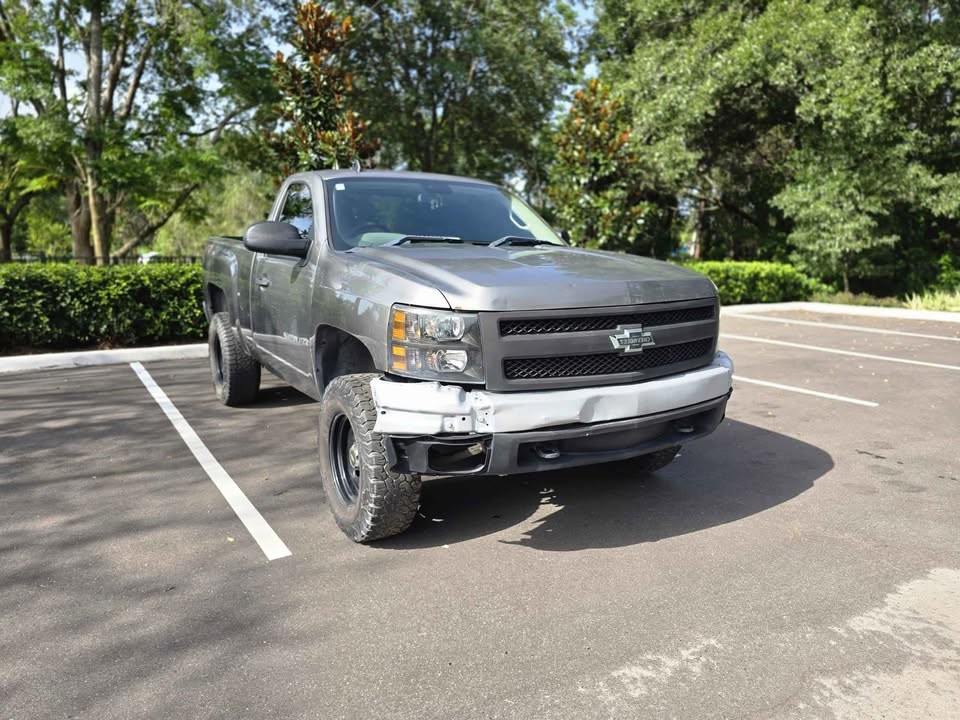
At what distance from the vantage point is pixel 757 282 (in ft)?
60.5

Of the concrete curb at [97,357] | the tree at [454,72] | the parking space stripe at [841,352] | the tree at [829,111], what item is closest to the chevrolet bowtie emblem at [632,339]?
the parking space stripe at [841,352]

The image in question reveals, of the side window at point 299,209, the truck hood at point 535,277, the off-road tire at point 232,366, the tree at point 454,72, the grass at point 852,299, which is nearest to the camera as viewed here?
the truck hood at point 535,277

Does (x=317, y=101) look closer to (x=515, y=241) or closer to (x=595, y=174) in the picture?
(x=595, y=174)

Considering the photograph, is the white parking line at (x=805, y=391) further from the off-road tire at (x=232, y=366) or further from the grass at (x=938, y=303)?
the grass at (x=938, y=303)

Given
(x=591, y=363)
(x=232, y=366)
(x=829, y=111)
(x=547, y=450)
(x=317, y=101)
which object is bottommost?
(x=232, y=366)

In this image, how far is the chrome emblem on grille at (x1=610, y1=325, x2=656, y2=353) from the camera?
11.8 feet

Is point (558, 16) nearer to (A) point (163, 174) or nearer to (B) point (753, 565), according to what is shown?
(A) point (163, 174)

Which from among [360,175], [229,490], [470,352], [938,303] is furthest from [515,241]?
[938,303]

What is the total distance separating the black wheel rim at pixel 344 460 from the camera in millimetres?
3957

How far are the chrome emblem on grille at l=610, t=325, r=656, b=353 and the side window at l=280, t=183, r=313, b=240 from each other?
217cm

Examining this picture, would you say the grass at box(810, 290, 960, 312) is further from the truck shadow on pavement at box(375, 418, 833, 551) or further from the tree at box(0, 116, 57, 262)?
the tree at box(0, 116, 57, 262)

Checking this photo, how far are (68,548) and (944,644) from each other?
163 inches

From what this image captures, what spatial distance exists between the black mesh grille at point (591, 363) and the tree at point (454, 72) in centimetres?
1977

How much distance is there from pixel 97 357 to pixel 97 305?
1.19 meters
